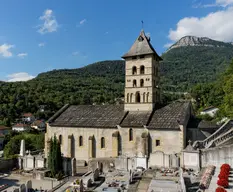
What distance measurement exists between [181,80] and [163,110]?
161187mm

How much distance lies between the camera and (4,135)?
265 ft

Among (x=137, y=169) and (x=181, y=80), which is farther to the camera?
(x=181, y=80)

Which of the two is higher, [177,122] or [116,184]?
[177,122]

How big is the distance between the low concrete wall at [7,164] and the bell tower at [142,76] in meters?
18.2

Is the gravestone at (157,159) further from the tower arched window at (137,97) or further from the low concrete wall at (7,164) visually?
the low concrete wall at (7,164)

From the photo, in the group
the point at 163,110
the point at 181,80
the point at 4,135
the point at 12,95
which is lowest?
the point at 4,135

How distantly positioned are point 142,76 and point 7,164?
23.2 metres

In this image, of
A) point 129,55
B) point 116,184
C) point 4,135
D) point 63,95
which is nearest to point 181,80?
point 63,95

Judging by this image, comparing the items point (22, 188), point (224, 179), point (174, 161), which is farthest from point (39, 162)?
point (224, 179)

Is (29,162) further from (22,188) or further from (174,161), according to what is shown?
(174,161)

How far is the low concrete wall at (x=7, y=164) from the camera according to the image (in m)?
32.6

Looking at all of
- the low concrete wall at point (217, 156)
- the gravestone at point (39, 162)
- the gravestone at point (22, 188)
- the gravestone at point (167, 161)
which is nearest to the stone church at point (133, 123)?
the gravestone at point (167, 161)

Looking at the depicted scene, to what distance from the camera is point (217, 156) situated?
2112 centimetres

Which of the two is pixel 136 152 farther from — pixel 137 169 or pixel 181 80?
pixel 181 80
